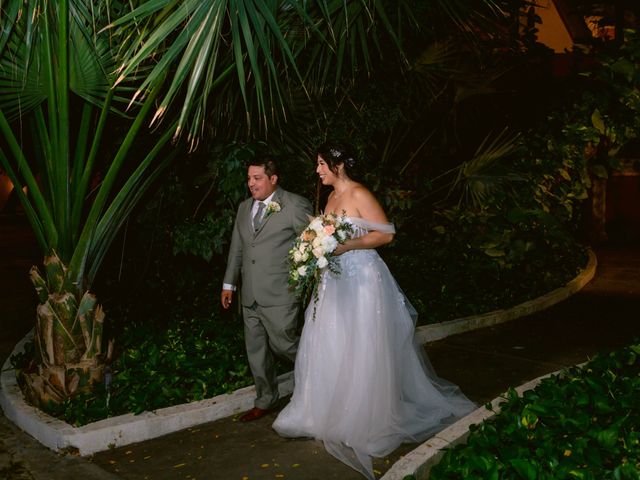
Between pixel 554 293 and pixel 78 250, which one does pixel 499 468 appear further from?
pixel 554 293

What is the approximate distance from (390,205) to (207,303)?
271cm

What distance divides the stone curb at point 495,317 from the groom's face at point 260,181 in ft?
7.75

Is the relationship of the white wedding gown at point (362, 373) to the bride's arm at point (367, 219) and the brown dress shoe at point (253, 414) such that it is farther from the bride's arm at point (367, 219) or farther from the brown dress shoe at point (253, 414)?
the brown dress shoe at point (253, 414)

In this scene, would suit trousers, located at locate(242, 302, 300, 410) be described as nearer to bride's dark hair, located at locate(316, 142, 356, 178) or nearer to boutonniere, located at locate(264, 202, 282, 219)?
boutonniere, located at locate(264, 202, 282, 219)

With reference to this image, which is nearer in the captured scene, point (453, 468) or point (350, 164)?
point (453, 468)

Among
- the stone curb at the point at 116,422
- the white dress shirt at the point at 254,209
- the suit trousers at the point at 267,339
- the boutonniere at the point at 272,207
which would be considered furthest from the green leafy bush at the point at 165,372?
the boutonniere at the point at 272,207

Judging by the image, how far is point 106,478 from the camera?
5074mm

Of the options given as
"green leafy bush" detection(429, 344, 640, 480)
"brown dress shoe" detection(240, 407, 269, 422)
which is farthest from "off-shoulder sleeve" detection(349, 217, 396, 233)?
"brown dress shoe" detection(240, 407, 269, 422)

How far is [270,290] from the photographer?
588cm

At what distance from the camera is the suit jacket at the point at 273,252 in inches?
232

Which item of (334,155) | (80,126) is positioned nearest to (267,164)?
(334,155)

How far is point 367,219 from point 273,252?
77 centimetres

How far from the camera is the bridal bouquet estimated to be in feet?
17.7

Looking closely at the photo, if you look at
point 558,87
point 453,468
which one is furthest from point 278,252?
point 558,87
